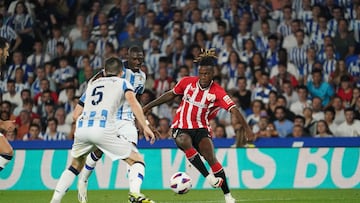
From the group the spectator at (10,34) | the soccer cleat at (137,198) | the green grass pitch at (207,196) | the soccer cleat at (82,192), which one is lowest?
the green grass pitch at (207,196)

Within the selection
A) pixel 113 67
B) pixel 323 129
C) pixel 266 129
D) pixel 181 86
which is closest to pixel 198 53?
pixel 266 129

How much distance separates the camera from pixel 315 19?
19.7 meters

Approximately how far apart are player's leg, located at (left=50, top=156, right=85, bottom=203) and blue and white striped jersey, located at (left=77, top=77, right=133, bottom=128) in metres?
0.50

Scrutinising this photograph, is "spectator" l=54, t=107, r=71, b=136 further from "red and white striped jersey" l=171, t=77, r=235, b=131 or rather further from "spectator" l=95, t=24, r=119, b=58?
"red and white striped jersey" l=171, t=77, r=235, b=131

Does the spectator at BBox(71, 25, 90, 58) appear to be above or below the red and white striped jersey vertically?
above

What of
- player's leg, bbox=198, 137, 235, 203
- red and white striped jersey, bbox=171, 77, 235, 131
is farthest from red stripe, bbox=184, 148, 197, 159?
red and white striped jersey, bbox=171, 77, 235, 131

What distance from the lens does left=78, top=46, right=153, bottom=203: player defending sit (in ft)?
38.9

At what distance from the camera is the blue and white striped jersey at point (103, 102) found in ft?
33.1

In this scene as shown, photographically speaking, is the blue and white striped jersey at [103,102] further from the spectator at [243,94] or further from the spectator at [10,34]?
the spectator at [10,34]

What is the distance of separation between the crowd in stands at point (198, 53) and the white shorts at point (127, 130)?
18.8 feet

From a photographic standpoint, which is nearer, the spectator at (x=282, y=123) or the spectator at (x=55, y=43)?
the spectator at (x=282, y=123)

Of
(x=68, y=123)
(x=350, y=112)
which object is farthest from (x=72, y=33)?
(x=350, y=112)

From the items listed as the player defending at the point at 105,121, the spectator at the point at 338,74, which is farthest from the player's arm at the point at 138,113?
the spectator at the point at 338,74

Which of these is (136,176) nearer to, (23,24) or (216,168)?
(216,168)
